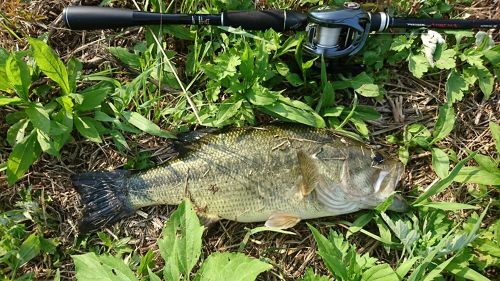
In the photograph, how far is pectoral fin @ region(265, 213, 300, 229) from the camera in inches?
142

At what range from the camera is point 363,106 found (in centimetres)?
383

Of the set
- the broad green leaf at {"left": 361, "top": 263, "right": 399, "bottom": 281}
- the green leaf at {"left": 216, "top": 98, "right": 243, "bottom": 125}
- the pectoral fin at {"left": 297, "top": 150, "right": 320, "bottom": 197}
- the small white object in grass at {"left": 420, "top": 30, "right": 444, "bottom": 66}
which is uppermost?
the small white object in grass at {"left": 420, "top": 30, "right": 444, "bottom": 66}

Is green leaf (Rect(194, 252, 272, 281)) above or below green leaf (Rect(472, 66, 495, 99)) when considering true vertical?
below

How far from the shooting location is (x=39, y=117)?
3.54 metres

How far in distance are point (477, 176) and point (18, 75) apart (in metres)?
3.63

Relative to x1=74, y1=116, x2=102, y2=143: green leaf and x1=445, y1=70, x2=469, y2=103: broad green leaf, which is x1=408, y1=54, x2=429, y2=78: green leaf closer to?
x1=445, y1=70, x2=469, y2=103: broad green leaf

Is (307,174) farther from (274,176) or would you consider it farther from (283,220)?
(283,220)

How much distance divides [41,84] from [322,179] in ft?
7.99

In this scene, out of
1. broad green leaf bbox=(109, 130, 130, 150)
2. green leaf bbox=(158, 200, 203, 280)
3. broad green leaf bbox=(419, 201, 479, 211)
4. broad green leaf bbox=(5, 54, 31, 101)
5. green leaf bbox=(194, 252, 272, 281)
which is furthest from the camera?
broad green leaf bbox=(109, 130, 130, 150)

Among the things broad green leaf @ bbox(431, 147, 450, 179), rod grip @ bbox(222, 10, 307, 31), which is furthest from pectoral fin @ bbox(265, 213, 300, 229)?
rod grip @ bbox(222, 10, 307, 31)

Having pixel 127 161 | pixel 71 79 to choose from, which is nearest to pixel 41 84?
pixel 71 79

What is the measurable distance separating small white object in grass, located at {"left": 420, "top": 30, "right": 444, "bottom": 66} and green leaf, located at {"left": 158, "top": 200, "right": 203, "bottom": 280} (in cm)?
222

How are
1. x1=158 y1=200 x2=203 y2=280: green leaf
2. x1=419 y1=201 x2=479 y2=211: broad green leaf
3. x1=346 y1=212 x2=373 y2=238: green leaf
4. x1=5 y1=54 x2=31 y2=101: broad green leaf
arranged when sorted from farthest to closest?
x1=346 y1=212 x2=373 y2=238: green leaf, x1=419 y1=201 x2=479 y2=211: broad green leaf, x1=5 y1=54 x2=31 y2=101: broad green leaf, x1=158 y1=200 x2=203 y2=280: green leaf

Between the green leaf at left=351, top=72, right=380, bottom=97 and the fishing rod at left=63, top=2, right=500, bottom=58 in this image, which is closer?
the fishing rod at left=63, top=2, right=500, bottom=58
